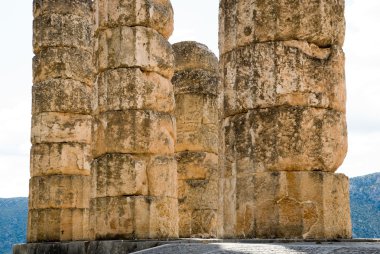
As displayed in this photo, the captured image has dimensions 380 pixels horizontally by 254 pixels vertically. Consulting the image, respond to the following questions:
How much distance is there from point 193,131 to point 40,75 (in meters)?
3.56

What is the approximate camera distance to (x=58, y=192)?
41.2ft

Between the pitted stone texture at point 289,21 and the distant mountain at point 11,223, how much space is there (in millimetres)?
47591

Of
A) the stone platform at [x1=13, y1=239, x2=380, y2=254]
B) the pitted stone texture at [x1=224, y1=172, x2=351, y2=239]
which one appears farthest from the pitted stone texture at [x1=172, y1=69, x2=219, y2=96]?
the pitted stone texture at [x1=224, y1=172, x2=351, y2=239]

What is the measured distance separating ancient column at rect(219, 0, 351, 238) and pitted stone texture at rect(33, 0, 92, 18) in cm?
738

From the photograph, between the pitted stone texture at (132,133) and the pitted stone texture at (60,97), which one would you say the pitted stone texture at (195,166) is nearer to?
the pitted stone texture at (60,97)

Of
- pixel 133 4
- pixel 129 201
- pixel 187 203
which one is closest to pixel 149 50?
pixel 133 4

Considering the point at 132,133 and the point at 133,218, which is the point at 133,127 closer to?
the point at 132,133

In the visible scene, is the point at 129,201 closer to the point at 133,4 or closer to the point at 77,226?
the point at 133,4

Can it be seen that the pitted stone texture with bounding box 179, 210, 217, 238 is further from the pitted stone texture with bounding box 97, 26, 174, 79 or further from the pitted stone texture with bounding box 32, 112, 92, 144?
the pitted stone texture with bounding box 97, 26, 174, 79

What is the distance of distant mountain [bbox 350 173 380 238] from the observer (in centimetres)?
3859

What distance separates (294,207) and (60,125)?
24.9 feet

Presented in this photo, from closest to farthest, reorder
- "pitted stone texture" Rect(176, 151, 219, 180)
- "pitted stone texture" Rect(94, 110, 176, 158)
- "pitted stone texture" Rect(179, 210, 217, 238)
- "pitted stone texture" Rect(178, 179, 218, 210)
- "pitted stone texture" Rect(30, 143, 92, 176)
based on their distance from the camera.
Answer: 1. "pitted stone texture" Rect(94, 110, 176, 158)
2. "pitted stone texture" Rect(179, 210, 217, 238)
3. "pitted stone texture" Rect(178, 179, 218, 210)
4. "pitted stone texture" Rect(176, 151, 219, 180)
5. "pitted stone texture" Rect(30, 143, 92, 176)

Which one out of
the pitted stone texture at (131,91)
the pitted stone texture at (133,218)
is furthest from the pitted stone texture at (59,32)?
the pitted stone texture at (133,218)

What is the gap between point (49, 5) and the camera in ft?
43.9
